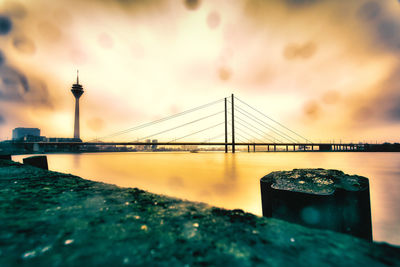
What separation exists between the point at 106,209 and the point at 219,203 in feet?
9.34

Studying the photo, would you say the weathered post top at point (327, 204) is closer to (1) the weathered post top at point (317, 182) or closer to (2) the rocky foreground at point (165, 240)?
(1) the weathered post top at point (317, 182)

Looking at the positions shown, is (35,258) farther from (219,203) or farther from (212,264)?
(219,203)

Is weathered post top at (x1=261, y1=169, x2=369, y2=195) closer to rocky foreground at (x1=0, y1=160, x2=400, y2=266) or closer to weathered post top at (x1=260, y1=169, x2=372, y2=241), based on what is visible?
weathered post top at (x1=260, y1=169, x2=372, y2=241)

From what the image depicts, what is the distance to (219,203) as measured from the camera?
12.9 feet

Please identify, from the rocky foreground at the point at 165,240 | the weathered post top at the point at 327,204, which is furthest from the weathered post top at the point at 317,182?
the rocky foreground at the point at 165,240

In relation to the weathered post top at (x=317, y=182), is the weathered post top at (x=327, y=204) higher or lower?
lower

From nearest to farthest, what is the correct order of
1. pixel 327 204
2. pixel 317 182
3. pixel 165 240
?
1. pixel 165 240
2. pixel 327 204
3. pixel 317 182

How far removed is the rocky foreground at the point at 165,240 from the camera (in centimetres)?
83

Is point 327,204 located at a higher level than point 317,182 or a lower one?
lower

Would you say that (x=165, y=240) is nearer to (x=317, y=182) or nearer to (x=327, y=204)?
(x=327, y=204)

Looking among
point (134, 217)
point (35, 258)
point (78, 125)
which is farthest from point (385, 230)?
point (78, 125)

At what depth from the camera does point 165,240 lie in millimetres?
999

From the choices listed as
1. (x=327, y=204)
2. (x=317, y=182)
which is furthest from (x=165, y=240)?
(x=317, y=182)

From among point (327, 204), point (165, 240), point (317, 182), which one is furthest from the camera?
point (317, 182)
